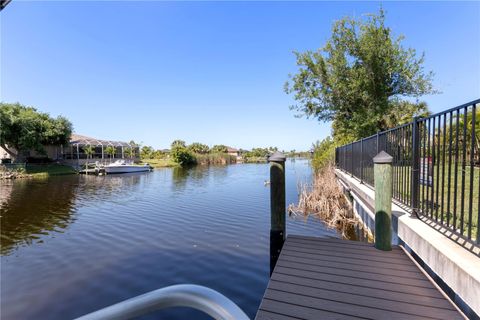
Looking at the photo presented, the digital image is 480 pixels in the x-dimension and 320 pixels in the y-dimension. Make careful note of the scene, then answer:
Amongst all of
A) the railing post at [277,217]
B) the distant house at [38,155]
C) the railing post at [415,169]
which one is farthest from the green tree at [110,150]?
the railing post at [415,169]

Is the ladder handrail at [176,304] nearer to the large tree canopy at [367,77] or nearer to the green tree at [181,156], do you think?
the large tree canopy at [367,77]

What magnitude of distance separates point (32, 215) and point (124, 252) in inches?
262

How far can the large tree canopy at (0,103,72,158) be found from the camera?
82.6 feet

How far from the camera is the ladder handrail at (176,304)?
0.82 meters

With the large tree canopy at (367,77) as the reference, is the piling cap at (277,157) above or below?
below

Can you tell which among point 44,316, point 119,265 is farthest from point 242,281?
point 44,316

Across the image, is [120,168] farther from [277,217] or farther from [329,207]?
[277,217]

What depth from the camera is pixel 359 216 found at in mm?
8453

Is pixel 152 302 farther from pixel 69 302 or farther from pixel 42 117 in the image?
pixel 42 117

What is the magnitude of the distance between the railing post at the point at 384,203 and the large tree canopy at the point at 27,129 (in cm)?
3158

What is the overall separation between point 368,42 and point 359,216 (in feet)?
35.2

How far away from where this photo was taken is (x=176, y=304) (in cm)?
90

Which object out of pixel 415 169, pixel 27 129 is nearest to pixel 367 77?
pixel 415 169

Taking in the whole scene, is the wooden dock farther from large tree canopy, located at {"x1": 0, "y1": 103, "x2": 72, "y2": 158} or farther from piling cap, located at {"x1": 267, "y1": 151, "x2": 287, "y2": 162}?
large tree canopy, located at {"x1": 0, "y1": 103, "x2": 72, "y2": 158}
